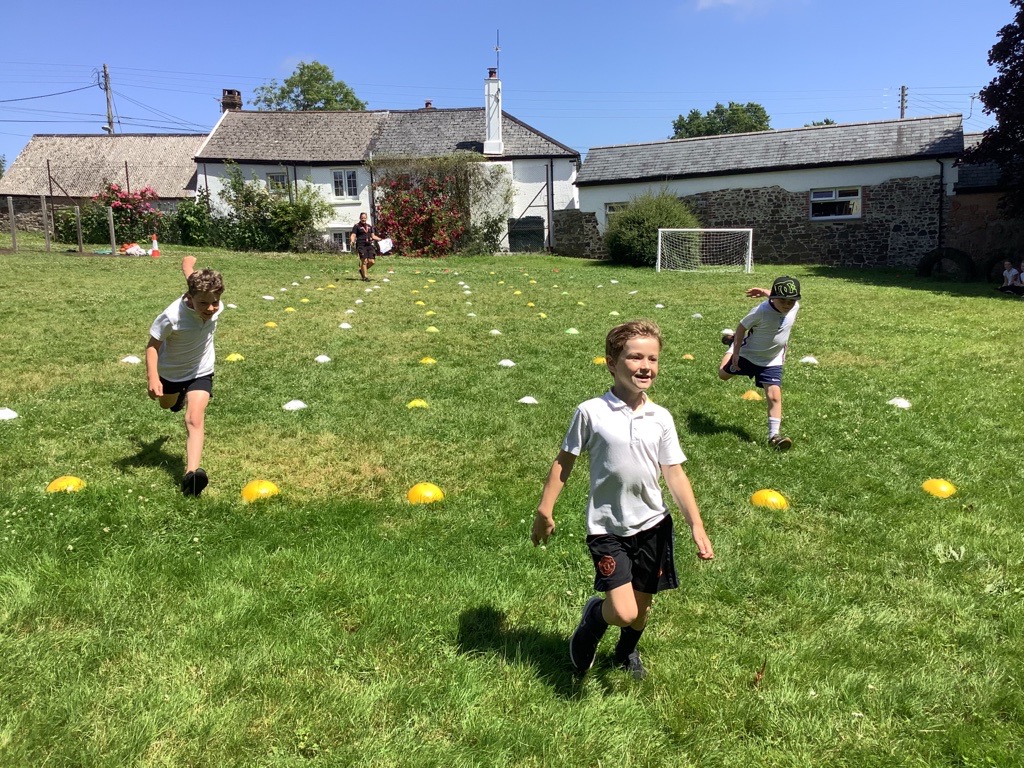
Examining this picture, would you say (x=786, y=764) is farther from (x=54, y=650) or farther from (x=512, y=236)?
(x=512, y=236)

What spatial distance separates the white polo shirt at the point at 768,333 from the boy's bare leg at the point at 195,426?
4.30 m

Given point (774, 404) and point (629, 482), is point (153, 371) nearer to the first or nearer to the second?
point (629, 482)

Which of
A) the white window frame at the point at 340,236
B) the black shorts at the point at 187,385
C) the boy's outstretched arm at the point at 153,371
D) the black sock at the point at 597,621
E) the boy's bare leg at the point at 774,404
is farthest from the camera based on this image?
the white window frame at the point at 340,236

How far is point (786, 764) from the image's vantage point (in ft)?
8.37

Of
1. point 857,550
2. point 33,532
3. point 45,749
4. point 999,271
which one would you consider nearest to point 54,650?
point 45,749

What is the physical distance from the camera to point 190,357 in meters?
5.05

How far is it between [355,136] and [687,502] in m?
33.2

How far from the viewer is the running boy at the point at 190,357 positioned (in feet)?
15.3

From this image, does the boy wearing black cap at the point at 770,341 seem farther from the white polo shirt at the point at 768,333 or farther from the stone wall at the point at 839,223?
the stone wall at the point at 839,223

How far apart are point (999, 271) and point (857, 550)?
801 inches

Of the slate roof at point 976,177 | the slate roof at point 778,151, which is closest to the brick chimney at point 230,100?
the slate roof at point 778,151

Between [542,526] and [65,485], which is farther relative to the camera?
[65,485]

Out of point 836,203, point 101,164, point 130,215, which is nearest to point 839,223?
point 836,203

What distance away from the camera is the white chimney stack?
101 feet
